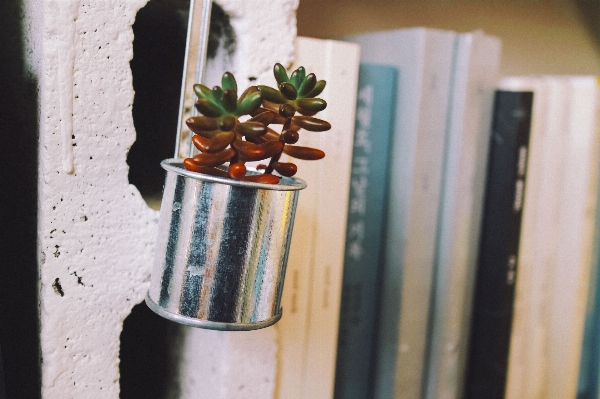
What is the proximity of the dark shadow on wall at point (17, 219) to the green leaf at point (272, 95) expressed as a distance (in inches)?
9.2

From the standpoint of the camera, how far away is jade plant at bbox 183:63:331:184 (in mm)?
372

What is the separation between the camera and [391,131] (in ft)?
1.96

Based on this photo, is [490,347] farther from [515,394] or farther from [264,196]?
[264,196]

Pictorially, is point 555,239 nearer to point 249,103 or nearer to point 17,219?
point 249,103

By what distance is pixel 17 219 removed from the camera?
1.77 feet

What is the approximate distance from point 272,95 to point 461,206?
1.00 ft

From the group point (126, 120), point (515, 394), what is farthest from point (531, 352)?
point (126, 120)

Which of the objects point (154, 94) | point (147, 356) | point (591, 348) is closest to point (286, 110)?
point (154, 94)

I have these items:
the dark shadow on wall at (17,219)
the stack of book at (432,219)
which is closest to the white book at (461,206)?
A: the stack of book at (432,219)

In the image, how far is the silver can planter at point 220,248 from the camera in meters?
0.39

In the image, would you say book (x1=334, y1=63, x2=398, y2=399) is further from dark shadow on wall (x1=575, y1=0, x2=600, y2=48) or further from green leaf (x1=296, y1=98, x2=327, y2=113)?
dark shadow on wall (x1=575, y1=0, x2=600, y2=48)

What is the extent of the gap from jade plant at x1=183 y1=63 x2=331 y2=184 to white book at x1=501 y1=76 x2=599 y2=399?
0.33 m

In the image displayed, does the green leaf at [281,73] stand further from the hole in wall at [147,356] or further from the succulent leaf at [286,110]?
the hole in wall at [147,356]

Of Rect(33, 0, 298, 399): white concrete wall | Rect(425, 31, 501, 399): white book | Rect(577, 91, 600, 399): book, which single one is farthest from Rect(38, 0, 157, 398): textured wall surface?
Rect(577, 91, 600, 399): book
